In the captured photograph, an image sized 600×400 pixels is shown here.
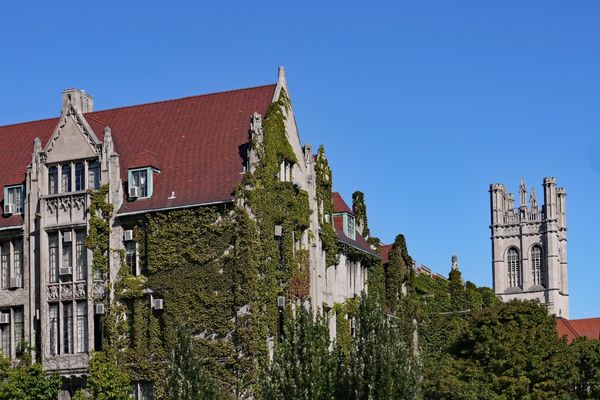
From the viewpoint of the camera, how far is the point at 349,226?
2995 inches

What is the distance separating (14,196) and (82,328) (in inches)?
313

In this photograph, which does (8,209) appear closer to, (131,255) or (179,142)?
(131,255)

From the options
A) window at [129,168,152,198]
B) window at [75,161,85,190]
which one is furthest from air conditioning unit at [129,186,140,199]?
window at [75,161,85,190]

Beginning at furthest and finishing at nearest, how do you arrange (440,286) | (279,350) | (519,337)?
(440,286), (519,337), (279,350)

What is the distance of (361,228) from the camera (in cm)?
7988

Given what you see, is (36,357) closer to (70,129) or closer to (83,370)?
Answer: (83,370)

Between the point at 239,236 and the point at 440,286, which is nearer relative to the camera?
the point at 239,236

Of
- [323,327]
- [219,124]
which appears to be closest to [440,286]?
[219,124]

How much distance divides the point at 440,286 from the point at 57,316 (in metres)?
33.7

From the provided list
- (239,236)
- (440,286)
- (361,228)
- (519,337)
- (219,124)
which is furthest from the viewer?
(440,286)

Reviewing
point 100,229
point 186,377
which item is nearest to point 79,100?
point 100,229

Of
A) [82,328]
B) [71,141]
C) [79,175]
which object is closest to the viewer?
[82,328]

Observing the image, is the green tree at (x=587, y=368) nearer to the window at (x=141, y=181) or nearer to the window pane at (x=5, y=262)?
the window at (x=141, y=181)

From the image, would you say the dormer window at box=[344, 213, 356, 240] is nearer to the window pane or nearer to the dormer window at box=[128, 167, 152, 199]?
the dormer window at box=[128, 167, 152, 199]
